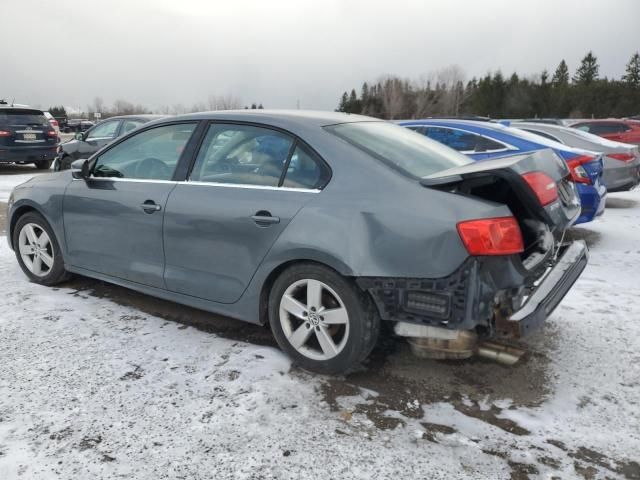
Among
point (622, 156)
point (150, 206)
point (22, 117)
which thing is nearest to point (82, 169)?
point (150, 206)

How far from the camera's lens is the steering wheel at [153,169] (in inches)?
147

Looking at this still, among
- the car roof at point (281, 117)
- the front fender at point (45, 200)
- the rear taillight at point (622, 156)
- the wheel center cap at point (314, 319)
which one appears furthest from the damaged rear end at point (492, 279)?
the rear taillight at point (622, 156)

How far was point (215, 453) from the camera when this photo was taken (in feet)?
7.88

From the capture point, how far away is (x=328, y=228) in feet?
9.43

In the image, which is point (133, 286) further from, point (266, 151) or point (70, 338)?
point (266, 151)

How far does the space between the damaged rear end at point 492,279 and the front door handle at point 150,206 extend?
64.6 inches

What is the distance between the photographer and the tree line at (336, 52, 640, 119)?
62.0 meters

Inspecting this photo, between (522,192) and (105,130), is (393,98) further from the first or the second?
(522,192)

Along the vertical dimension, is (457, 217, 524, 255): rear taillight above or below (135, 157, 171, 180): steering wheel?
below

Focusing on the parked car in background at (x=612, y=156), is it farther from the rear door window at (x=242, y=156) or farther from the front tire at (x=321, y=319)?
the front tire at (x=321, y=319)

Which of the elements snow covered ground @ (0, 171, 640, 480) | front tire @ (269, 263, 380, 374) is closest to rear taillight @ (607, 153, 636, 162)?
snow covered ground @ (0, 171, 640, 480)

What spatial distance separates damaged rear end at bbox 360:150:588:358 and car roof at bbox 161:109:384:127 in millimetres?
947

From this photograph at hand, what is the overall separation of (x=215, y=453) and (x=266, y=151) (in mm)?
1787

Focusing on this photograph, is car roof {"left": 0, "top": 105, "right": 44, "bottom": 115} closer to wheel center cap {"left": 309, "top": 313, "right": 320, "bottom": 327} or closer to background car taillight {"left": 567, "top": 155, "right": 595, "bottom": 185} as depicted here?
background car taillight {"left": 567, "top": 155, "right": 595, "bottom": 185}
